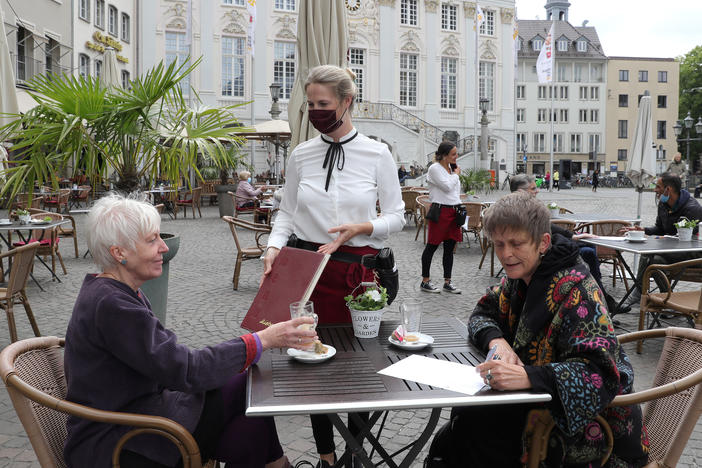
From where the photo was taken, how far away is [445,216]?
7727 mm

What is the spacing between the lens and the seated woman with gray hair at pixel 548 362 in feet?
6.29

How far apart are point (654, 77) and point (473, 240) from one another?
63.0m

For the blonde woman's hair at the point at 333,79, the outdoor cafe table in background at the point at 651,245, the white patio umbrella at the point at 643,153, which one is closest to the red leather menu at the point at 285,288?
the blonde woman's hair at the point at 333,79

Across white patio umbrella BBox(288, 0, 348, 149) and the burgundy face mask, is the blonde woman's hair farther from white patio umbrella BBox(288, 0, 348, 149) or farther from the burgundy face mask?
white patio umbrella BBox(288, 0, 348, 149)

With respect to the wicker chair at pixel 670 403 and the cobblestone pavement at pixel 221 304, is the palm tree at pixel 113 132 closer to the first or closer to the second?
the cobblestone pavement at pixel 221 304

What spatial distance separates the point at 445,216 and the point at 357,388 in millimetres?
5932

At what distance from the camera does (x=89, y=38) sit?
2728 centimetres

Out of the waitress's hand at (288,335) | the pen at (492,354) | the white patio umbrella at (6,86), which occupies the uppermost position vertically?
the white patio umbrella at (6,86)

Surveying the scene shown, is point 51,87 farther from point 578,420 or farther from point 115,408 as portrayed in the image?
point 578,420

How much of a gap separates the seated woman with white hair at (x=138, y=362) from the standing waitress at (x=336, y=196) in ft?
2.09

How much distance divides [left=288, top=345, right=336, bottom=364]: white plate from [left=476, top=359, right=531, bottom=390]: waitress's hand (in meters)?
Result: 0.58

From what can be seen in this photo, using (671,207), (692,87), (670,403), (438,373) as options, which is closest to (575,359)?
(438,373)

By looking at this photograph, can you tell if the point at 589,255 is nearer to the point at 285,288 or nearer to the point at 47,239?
→ the point at 285,288

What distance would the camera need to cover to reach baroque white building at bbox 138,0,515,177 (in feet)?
113
